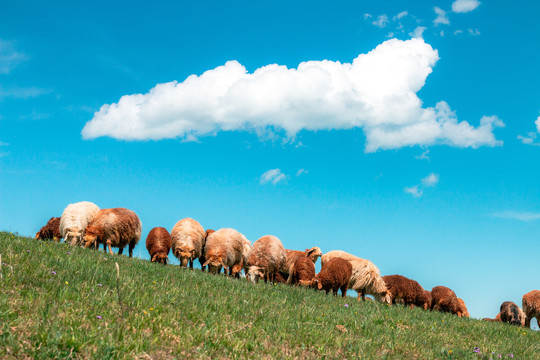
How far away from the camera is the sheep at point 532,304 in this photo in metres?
22.0

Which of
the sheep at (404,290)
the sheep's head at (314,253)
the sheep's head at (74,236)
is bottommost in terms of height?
the sheep at (404,290)

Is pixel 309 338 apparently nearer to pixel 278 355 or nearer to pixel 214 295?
pixel 278 355

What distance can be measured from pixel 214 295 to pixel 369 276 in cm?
1165

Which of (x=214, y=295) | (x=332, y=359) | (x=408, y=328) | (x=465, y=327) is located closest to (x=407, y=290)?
(x=465, y=327)

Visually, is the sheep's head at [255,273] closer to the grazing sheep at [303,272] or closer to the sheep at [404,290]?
the grazing sheep at [303,272]

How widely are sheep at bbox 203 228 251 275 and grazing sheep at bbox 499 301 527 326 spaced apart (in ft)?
51.2

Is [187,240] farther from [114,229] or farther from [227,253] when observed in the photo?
[114,229]

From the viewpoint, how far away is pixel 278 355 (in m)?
6.27

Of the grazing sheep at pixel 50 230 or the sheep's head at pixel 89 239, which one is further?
the grazing sheep at pixel 50 230

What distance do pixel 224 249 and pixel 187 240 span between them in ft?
6.43

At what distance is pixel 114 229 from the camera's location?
2058 cm

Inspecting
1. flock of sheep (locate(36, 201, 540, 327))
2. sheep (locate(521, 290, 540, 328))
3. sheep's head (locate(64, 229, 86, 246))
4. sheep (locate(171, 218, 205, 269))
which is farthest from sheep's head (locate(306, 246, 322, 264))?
sheep's head (locate(64, 229, 86, 246))

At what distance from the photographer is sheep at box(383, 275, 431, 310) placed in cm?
2041

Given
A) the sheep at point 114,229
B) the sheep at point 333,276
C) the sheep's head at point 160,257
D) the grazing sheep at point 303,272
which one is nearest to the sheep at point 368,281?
the sheep at point 333,276
